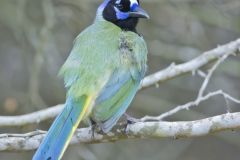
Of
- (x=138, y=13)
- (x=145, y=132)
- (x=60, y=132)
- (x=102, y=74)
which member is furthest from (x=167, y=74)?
(x=60, y=132)

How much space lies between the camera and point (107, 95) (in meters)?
4.32

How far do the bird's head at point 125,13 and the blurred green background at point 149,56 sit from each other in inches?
64.1

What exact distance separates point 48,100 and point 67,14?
3.28 ft

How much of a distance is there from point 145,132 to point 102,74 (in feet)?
1.98

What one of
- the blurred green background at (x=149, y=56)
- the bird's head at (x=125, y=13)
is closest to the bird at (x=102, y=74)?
the bird's head at (x=125, y=13)

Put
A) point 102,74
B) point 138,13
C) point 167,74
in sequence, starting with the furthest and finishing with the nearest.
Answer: point 167,74
point 138,13
point 102,74

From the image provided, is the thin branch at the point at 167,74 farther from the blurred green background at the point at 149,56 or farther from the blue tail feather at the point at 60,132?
the blurred green background at the point at 149,56

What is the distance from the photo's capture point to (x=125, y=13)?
4906mm

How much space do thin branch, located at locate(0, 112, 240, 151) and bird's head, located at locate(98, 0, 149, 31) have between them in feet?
3.21

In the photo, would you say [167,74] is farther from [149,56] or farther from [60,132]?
[149,56]

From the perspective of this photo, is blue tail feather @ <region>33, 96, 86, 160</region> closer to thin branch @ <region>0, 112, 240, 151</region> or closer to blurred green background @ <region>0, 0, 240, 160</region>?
thin branch @ <region>0, 112, 240, 151</region>

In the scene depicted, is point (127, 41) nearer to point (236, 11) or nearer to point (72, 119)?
point (72, 119)

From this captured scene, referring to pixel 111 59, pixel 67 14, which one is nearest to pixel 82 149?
pixel 67 14

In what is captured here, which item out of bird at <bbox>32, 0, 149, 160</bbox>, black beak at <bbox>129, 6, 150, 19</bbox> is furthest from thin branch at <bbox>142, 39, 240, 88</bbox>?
black beak at <bbox>129, 6, 150, 19</bbox>
